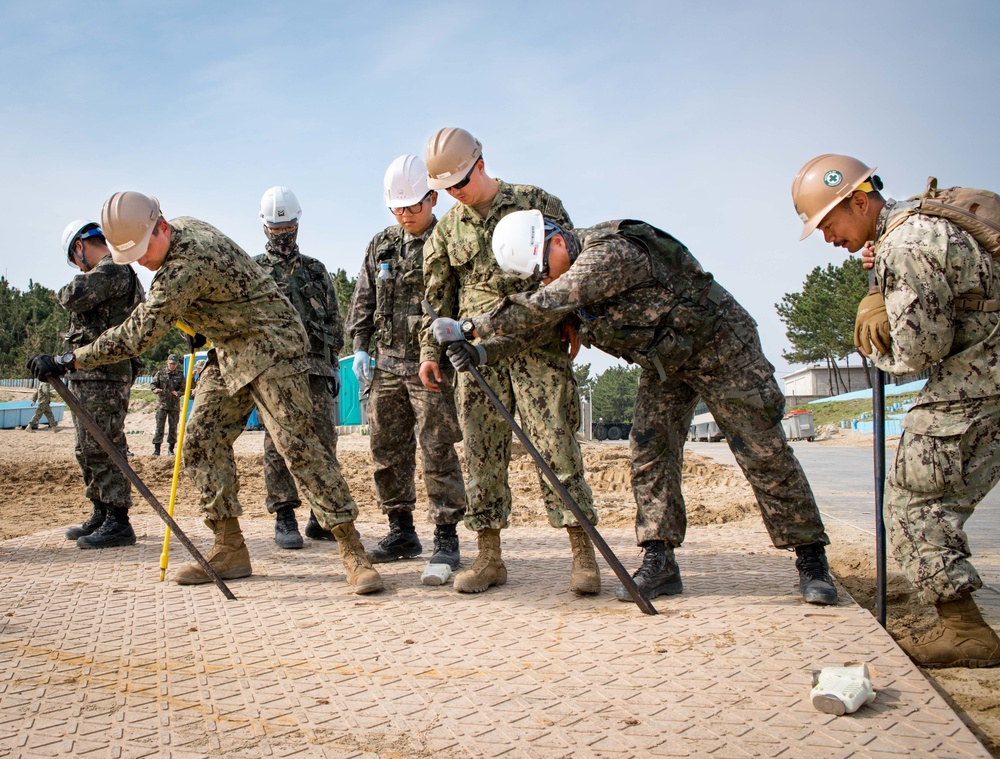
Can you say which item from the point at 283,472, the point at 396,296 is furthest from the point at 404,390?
the point at 283,472

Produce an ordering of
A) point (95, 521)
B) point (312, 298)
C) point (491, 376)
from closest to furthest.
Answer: point (491, 376) < point (95, 521) < point (312, 298)

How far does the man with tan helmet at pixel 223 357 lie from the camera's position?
418 cm

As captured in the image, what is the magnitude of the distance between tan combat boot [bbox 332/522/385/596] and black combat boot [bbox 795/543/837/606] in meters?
2.09

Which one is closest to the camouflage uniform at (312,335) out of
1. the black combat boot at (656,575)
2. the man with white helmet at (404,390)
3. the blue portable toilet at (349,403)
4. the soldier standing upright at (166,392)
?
the man with white helmet at (404,390)

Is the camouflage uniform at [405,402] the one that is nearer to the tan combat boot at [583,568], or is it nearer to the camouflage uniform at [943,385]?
the tan combat boot at [583,568]

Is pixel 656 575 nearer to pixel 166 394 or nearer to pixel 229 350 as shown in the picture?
pixel 229 350

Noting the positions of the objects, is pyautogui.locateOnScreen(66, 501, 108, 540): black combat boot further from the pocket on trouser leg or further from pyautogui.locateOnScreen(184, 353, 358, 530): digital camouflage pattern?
the pocket on trouser leg

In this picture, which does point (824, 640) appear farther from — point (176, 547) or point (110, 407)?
point (110, 407)

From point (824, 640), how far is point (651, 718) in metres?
1.04

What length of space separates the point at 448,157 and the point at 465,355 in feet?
3.45

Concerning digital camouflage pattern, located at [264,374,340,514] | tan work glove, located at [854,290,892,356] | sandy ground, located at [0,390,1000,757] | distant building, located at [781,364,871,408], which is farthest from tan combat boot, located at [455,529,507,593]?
distant building, located at [781,364,871,408]

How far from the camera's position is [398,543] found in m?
5.32

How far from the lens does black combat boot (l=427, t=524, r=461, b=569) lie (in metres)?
4.75

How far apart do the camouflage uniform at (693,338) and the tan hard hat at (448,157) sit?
711 mm
